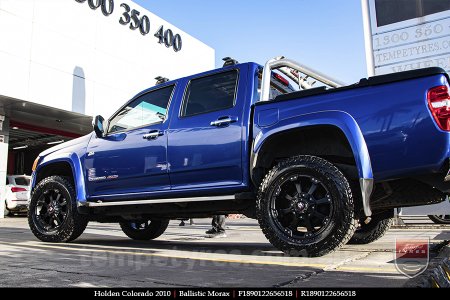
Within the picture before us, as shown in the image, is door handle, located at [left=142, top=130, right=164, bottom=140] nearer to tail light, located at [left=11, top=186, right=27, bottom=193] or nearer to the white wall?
the white wall

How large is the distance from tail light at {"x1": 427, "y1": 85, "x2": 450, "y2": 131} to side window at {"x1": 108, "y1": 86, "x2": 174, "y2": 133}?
2759mm

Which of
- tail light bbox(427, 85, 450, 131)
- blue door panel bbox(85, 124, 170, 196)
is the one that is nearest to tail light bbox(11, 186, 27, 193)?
blue door panel bbox(85, 124, 170, 196)

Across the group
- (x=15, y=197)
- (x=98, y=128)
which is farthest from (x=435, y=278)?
(x=15, y=197)

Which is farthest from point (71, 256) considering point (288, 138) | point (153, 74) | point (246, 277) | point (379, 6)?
point (153, 74)

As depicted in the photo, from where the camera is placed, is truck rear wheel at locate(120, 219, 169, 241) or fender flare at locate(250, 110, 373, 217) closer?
fender flare at locate(250, 110, 373, 217)

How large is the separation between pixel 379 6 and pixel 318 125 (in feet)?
28.2

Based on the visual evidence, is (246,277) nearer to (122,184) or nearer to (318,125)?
(318,125)

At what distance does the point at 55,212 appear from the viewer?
5.48m

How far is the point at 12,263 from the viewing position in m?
3.46

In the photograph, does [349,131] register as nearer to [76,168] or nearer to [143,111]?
[143,111]

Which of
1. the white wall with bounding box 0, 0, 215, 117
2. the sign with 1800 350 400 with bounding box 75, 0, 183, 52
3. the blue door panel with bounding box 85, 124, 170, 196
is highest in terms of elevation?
the sign with 1800 350 400 with bounding box 75, 0, 183, 52

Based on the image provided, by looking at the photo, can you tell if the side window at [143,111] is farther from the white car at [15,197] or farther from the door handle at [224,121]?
the white car at [15,197]

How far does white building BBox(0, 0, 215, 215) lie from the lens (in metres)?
14.3

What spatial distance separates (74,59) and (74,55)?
0.51 feet
